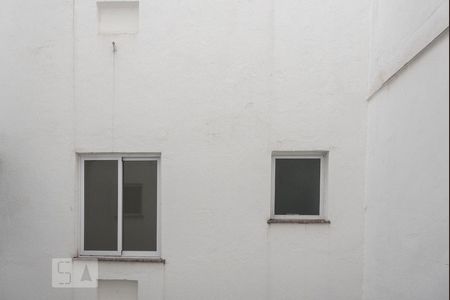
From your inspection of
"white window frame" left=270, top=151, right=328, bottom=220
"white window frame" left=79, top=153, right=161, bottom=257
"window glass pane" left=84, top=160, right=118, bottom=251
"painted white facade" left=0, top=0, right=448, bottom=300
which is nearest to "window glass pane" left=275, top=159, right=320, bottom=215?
"white window frame" left=270, top=151, right=328, bottom=220

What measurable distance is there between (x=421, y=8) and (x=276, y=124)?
1.67 meters

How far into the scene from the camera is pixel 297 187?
3.28 metres

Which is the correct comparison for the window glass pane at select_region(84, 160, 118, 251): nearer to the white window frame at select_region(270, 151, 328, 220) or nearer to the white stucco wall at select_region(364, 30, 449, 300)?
the white window frame at select_region(270, 151, 328, 220)

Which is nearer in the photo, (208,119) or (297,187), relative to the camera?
(208,119)

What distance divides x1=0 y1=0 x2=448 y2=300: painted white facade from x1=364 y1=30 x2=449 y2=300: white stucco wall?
0.85ft

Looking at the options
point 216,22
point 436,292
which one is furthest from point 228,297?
point 216,22

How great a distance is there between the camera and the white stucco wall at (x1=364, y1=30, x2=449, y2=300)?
1.90 m

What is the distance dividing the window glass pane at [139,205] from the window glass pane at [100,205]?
5.6 inches

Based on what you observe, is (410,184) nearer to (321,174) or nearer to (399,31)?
(321,174)

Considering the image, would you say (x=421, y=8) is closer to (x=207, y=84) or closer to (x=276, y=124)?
(x=276, y=124)

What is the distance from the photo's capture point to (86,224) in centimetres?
335

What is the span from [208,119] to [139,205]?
1.43m

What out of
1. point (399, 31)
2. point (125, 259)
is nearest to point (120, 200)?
point (125, 259)

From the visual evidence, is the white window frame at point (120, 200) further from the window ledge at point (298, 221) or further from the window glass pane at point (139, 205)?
the window ledge at point (298, 221)
